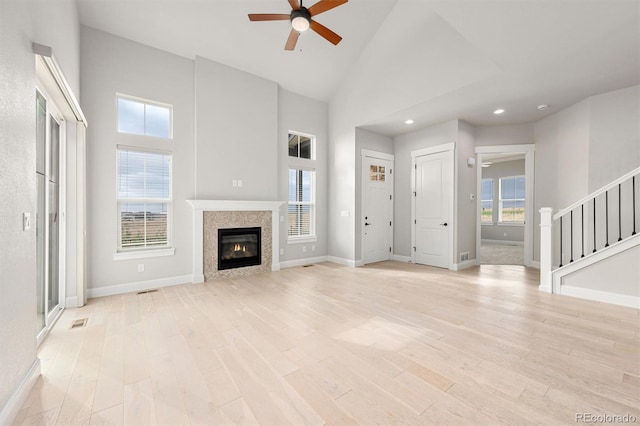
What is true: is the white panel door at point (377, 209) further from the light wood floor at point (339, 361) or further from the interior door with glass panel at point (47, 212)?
the interior door with glass panel at point (47, 212)

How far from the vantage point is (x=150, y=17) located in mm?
3980

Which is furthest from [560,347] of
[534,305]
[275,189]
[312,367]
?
[275,189]

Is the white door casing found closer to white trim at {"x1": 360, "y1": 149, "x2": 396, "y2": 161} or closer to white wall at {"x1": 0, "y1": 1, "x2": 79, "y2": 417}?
white trim at {"x1": 360, "y1": 149, "x2": 396, "y2": 161}

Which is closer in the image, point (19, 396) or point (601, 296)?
point (19, 396)

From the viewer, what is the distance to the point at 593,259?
3.67 meters

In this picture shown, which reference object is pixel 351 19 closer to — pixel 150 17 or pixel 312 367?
pixel 150 17

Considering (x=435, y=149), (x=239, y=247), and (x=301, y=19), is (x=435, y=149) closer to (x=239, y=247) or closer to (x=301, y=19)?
(x=301, y=19)

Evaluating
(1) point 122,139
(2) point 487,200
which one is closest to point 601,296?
(1) point 122,139

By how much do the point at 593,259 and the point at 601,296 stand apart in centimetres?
49

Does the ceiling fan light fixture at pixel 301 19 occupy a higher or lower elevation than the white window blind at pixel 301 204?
higher

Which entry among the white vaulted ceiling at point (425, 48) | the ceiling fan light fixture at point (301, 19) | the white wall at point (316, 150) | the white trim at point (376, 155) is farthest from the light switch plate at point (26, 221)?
the white trim at point (376, 155)

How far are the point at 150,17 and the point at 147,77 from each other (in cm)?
84

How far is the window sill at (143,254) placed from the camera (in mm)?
4117

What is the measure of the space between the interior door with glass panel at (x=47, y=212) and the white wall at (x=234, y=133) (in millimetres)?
1807
